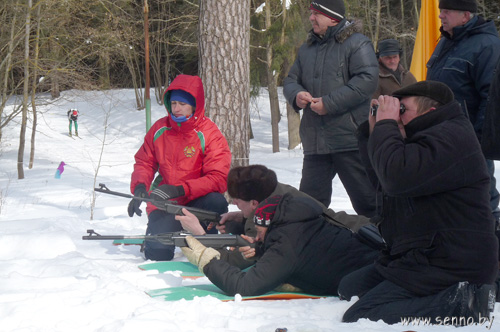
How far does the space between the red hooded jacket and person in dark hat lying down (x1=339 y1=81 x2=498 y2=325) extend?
2185 mm

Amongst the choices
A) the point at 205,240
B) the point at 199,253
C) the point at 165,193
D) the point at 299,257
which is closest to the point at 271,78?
the point at 165,193

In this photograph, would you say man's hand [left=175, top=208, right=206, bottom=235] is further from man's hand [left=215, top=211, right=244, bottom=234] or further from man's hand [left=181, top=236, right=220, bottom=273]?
man's hand [left=181, top=236, right=220, bottom=273]

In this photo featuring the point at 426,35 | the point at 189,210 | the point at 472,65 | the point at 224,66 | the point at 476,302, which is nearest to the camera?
the point at 476,302

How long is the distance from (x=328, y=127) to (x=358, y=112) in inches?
11.0

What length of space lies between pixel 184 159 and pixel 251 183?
1.33 m

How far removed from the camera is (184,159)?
4.93 metres

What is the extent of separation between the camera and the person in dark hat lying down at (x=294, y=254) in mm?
3414

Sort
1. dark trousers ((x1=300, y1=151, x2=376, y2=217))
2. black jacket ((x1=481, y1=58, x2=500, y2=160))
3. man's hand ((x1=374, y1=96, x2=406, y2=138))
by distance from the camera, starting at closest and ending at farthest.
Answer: man's hand ((x1=374, y1=96, x2=406, y2=138)), black jacket ((x1=481, y1=58, x2=500, y2=160)), dark trousers ((x1=300, y1=151, x2=376, y2=217))

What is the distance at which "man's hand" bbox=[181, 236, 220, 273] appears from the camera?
3645 millimetres

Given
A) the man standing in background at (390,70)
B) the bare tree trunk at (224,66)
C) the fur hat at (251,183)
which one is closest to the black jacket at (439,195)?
the fur hat at (251,183)

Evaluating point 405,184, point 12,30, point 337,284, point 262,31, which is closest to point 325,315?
point 337,284

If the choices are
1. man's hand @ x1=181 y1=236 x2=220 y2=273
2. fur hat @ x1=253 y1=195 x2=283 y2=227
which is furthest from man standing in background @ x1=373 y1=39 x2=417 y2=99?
man's hand @ x1=181 y1=236 x2=220 y2=273

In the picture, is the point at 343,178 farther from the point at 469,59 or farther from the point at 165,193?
the point at 165,193

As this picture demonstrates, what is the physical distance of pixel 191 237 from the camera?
378 centimetres
